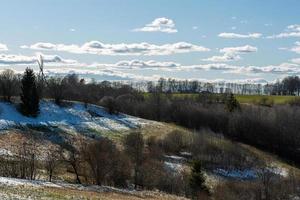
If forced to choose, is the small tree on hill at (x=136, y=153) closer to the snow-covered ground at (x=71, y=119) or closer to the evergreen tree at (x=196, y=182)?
the evergreen tree at (x=196, y=182)

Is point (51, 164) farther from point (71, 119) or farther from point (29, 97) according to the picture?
point (71, 119)

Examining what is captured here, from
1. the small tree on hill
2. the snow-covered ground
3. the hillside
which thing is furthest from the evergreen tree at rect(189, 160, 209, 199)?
the snow-covered ground

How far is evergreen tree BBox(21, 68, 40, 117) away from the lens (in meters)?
75.6

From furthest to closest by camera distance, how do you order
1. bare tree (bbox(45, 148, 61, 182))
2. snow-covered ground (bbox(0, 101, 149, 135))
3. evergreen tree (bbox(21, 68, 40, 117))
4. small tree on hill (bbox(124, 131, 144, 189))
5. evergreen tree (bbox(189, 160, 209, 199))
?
1. evergreen tree (bbox(21, 68, 40, 117))
2. snow-covered ground (bbox(0, 101, 149, 135))
3. evergreen tree (bbox(189, 160, 209, 199))
4. small tree on hill (bbox(124, 131, 144, 189))
5. bare tree (bbox(45, 148, 61, 182))

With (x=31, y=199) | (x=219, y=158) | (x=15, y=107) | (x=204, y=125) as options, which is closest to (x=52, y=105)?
(x=15, y=107)

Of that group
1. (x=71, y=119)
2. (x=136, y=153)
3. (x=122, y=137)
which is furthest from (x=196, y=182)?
(x=71, y=119)

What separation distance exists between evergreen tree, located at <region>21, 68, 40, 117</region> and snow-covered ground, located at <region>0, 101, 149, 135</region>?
4.00ft

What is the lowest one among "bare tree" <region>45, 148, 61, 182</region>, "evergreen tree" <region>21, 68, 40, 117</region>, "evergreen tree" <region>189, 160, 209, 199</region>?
"evergreen tree" <region>189, 160, 209, 199</region>

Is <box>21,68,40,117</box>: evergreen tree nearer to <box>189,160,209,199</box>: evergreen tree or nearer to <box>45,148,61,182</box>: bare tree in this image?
<box>45,148,61,182</box>: bare tree

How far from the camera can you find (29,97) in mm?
75750

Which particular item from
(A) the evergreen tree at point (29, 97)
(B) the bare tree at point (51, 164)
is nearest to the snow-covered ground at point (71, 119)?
(A) the evergreen tree at point (29, 97)

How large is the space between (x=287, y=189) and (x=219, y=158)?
22831 mm

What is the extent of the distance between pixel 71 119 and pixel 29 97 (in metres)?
8.25

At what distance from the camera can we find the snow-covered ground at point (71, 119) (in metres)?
72.9
